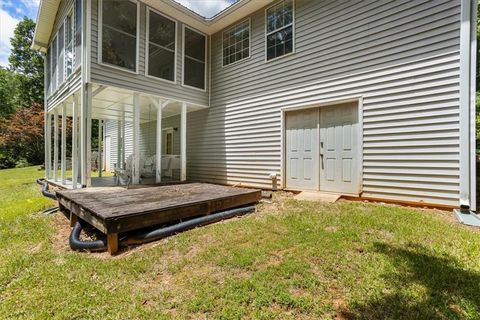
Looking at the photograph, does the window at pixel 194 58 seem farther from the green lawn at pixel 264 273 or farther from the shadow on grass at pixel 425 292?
the shadow on grass at pixel 425 292

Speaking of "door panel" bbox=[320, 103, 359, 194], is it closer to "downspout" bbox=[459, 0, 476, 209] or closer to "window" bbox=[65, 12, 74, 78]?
"downspout" bbox=[459, 0, 476, 209]

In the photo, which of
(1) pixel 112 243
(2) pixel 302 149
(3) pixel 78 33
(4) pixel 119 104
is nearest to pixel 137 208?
(1) pixel 112 243

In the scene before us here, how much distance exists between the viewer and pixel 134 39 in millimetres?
6762

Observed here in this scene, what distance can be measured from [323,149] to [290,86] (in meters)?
1.89

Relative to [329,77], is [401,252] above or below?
below

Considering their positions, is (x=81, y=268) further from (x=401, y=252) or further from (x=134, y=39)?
(x=134, y=39)

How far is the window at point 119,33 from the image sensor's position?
20.4 ft

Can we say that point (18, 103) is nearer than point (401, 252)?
No

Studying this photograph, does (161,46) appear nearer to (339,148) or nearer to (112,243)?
(339,148)

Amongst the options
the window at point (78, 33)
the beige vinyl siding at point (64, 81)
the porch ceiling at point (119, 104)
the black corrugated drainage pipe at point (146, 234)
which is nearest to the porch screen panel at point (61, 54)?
the beige vinyl siding at point (64, 81)

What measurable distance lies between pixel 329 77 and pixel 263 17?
2.90 meters

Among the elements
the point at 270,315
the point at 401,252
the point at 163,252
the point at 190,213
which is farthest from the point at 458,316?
the point at 190,213

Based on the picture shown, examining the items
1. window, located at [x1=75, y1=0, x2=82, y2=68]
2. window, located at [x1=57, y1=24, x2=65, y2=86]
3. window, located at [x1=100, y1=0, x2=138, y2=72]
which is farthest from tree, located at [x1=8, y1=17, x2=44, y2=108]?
window, located at [x1=100, y1=0, x2=138, y2=72]

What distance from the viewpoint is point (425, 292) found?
2008 mm
